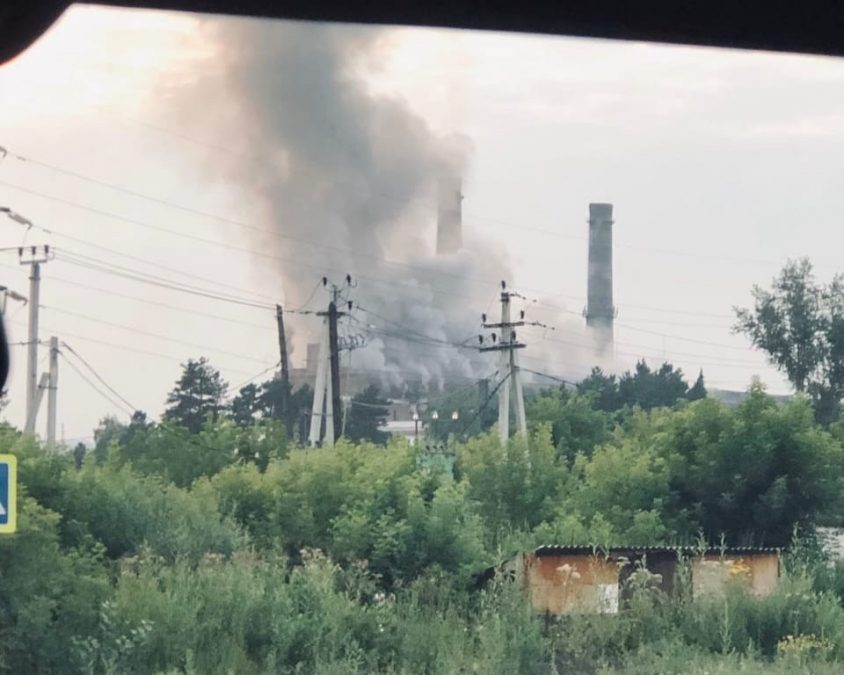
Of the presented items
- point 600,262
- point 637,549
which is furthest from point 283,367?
point 600,262

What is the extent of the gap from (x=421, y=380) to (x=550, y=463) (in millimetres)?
8581

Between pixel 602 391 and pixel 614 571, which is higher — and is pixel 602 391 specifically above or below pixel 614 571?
above

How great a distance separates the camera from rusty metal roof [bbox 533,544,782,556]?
7.60 metres

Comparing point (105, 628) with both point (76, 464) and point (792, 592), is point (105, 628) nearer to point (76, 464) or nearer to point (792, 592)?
point (76, 464)

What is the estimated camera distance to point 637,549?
7.61 metres

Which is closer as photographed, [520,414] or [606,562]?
[606,562]

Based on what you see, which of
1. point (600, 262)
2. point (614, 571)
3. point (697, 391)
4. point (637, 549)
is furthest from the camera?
point (600, 262)

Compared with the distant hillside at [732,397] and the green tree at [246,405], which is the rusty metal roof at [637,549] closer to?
the distant hillside at [732,397]

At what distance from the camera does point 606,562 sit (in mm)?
7328

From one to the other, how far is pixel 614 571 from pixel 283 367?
21.3 ft

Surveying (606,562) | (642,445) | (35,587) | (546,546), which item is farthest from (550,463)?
(35,587)

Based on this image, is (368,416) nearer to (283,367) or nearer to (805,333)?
(283,367)

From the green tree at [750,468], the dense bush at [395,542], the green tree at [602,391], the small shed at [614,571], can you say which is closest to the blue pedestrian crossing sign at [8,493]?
the dense bush at [395,542]

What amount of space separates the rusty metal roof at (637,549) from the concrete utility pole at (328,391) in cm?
289
